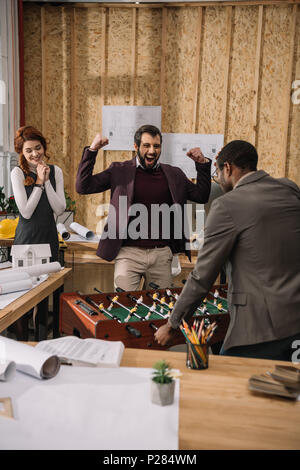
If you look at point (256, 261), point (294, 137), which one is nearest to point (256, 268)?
point (256, 261)

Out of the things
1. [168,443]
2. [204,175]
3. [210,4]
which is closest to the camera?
[168,443]

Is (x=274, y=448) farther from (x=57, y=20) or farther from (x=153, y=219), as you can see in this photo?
(x=57, y=20)

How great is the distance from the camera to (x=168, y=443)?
3.01 feet

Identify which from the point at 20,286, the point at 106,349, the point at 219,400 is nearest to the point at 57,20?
the point at 20,286

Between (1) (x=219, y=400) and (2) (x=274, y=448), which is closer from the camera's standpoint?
(2) (x=274, y=448)

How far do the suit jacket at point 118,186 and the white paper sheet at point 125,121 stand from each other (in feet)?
7.09

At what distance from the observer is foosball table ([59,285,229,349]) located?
5.60ft

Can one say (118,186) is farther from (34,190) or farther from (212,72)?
(212,72)

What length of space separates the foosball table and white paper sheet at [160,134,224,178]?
2.84 metres

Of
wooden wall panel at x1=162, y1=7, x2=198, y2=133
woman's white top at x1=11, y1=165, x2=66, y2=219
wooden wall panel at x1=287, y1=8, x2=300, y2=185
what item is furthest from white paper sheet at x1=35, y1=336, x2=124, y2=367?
wooden wall panel at x1=287, y1=8, x2=300, y2=185

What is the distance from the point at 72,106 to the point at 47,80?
44 cm

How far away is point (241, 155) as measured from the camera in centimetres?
168

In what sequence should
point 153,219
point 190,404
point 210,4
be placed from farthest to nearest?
point 210,4, point 153,219, point 190,404

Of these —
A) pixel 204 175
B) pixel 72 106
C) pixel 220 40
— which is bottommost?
pixel 204 175
